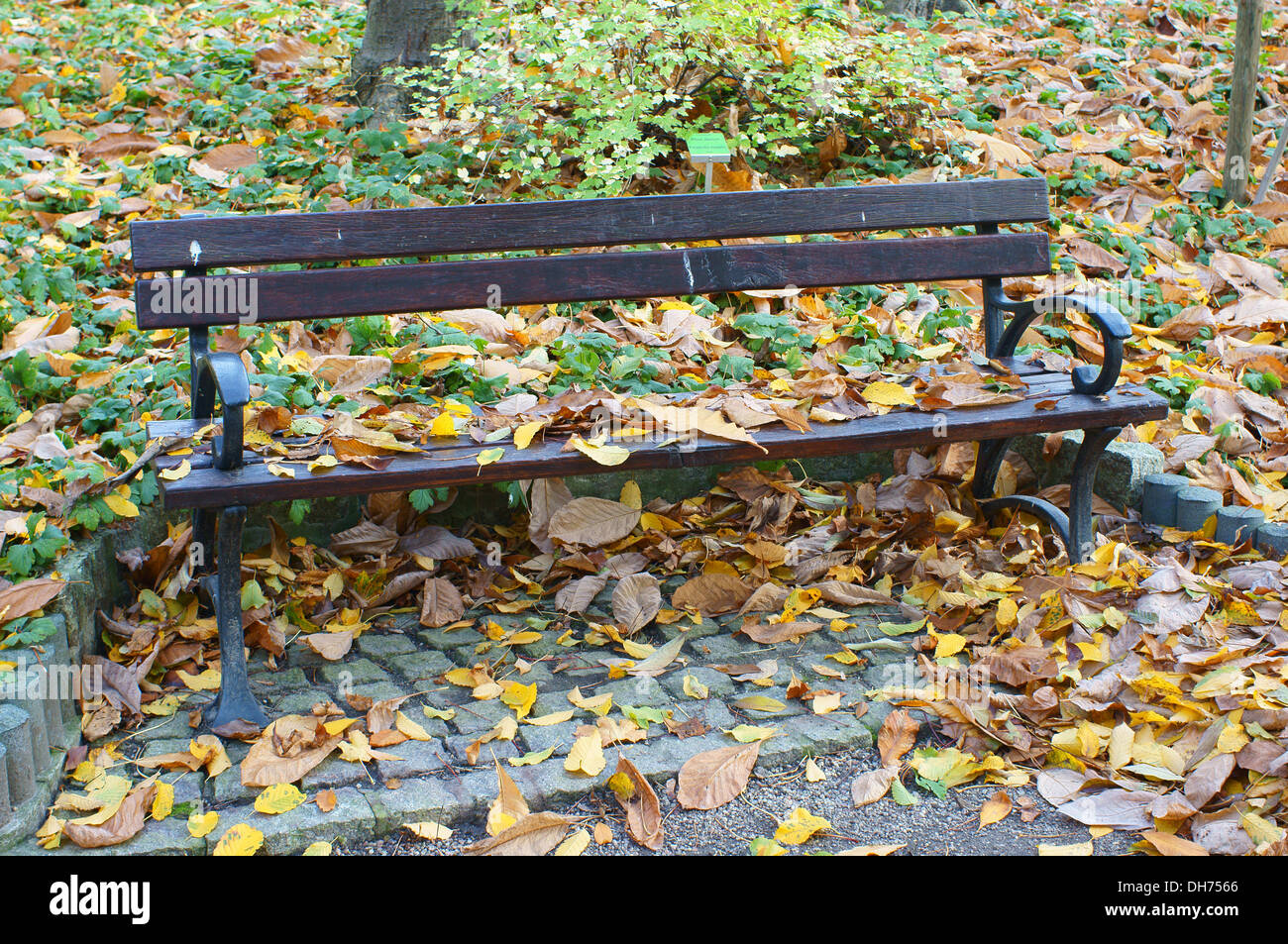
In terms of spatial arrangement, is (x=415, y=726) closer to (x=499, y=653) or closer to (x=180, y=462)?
(x=499, y=653)

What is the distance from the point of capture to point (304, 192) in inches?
190

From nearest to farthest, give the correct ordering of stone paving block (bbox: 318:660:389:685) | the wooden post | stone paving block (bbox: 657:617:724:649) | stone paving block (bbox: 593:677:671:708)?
1. stone paving block (bbox: 593:677:671:708)
2. stone paving block (bbox: 318:660:389:685)
3. stone paving block (bbox: 657:617:724:649)
4. the wooden post

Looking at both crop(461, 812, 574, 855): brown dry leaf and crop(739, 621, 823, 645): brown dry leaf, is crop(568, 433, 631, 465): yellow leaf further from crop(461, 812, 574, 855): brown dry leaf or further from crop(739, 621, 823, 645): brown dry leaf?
crop(461, 812, 574, 855): brown dry leaf

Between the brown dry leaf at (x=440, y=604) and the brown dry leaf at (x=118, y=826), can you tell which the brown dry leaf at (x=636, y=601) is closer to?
the brown dry leaf at (x=440, y=604)

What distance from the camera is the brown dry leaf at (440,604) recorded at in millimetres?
3064

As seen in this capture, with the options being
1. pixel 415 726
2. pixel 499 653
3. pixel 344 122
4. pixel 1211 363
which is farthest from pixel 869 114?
pixel 415 726

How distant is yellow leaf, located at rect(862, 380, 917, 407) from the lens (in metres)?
3.12

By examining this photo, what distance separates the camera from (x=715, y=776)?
7.78ft

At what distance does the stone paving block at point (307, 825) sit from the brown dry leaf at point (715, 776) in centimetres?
62

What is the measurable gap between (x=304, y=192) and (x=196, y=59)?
6.43 ft

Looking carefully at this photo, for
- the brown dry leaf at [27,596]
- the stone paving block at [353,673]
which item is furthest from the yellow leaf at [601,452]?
the brown dry leaf at [27,596]

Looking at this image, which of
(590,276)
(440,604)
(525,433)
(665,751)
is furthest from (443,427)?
(665,751)

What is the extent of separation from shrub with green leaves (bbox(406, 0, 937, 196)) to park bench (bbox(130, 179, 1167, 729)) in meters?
1.19

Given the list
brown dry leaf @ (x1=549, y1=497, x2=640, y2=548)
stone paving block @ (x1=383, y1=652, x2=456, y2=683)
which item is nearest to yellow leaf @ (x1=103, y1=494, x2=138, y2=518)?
stone paving block @ (x1=383, y1=652, x2=456, y2=683)
